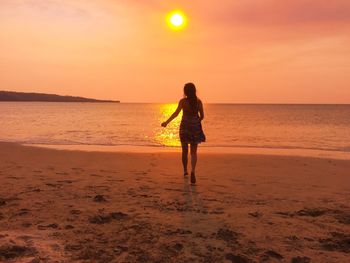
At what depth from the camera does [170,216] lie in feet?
16.9

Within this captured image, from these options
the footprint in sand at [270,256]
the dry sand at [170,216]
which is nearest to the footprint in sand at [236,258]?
the dry sand at [170,216]

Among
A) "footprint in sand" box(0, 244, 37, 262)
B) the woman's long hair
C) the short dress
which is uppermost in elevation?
the woman's long hair

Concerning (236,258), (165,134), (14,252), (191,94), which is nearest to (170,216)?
(236,258)

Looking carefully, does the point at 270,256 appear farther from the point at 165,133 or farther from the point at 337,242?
the point at 165,133

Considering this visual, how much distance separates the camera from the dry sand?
154 inches

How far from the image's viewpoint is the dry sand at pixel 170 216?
3918 mm

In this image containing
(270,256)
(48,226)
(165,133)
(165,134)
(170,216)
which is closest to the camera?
(270,256)

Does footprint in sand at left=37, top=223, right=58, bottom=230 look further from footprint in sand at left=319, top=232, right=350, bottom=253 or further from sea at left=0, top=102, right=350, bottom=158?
sea at left=0, top=102, right=350, bottom=158

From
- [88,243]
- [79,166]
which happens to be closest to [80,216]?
[88,243]

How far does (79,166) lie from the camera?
988 centimetres

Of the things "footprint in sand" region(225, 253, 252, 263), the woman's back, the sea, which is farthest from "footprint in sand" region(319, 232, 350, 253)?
the sea

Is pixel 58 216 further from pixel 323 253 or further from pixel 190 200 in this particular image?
pixel 323 253

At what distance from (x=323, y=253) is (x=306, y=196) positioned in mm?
2782

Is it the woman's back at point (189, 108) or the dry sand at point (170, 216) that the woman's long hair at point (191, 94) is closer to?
the woman's back at point (189, 108)
